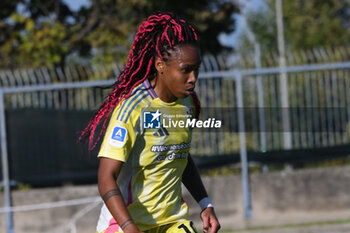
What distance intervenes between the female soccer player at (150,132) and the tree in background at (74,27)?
10.7 meters

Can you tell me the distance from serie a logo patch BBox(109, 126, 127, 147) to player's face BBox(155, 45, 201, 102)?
1.15ft

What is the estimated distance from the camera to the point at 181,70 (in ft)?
11.0

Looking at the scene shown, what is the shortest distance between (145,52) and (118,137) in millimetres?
560

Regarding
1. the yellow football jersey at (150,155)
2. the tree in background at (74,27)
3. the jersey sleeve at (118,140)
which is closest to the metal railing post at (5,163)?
the tree in background at (74,27)

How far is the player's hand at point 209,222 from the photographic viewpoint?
3.76 m

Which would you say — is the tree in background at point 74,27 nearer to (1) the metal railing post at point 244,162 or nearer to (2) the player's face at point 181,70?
(1) the metal railing post at point 244,162

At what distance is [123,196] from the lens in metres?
3.44

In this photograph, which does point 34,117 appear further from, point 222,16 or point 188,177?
point 222,16

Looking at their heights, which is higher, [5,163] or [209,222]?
[209,222]

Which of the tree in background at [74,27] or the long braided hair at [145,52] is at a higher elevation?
the long braided hair at [145,52]

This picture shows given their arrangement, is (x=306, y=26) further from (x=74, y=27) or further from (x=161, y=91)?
(x=161, y=91)

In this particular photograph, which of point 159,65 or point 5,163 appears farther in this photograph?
point 5,163

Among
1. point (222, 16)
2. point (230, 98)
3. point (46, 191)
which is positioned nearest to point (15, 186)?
point (46, 191)

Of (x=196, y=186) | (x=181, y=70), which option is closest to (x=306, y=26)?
(x=196, y=186)
